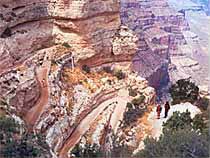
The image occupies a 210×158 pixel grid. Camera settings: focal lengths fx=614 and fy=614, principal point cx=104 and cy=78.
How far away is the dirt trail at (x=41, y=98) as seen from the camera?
77.3ft

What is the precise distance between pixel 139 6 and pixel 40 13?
3874 cm

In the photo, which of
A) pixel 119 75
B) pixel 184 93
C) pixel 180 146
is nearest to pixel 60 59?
pixel 119 75

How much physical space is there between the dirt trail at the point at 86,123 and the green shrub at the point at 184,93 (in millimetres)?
2409

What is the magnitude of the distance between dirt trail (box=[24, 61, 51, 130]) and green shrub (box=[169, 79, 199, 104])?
18.2ft

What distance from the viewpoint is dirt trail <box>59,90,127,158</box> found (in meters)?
23.0

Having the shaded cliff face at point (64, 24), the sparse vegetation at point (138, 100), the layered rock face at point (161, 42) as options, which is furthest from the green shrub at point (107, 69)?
the layered rock face at point (161, 42)

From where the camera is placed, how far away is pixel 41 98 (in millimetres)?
25438

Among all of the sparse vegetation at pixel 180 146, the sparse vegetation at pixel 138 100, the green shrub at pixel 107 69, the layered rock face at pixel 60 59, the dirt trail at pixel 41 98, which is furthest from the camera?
the green shrub at pixel 107 69

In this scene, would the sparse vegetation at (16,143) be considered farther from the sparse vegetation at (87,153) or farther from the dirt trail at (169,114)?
the dirt trail at (169,114)

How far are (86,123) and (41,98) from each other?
2.23m

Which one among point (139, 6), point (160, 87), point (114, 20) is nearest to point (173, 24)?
point (139, 6)

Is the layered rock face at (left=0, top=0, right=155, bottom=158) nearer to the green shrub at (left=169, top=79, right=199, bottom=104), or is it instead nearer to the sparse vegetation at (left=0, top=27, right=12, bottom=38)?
the sparse vegetation at (left=0, top=27, right=12, bottom=38)

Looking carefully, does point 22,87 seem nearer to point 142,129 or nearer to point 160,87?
point 142,129

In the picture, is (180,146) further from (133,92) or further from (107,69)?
(107,69)
